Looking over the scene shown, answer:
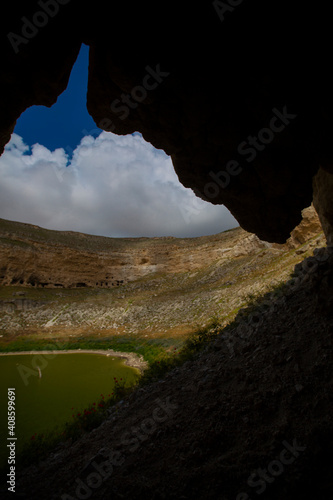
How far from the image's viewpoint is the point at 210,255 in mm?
45344

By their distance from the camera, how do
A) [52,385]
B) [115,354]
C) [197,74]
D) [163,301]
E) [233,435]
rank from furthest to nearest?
[163,301] → [115,354] → [52,385] → [197,74] → [233,435]

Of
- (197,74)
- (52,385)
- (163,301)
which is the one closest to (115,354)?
(52,385)

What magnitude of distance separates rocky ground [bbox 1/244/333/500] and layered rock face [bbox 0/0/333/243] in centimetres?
332

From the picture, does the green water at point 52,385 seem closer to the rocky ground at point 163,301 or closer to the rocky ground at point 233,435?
the rocky ground at point 233,435

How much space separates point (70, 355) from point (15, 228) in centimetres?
3922

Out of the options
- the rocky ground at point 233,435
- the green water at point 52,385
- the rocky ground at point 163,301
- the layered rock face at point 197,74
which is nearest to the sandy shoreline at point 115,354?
the green water at point 52,385

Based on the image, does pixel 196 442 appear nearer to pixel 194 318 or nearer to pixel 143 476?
pixel 143 476

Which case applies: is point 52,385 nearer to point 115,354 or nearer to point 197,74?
point 115,354

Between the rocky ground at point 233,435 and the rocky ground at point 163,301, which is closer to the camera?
the rocky ground at point 233,435

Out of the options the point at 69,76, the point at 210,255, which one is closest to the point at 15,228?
the point at 210,255

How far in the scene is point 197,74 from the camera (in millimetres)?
4059

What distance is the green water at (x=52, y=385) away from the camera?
26.5 ft

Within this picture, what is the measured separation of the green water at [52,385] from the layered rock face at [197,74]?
9.96 meters

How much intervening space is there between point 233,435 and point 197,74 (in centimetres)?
632
